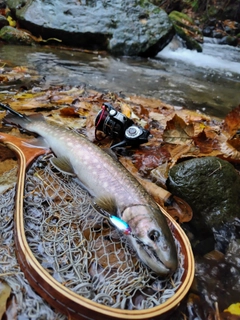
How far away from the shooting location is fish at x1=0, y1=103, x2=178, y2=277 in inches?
60.8

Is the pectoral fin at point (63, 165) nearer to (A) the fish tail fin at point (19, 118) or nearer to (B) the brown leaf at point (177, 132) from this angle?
(A) the fish tail fin at point (19, 118)

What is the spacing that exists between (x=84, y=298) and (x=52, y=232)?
0.53 meters

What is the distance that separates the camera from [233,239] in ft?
7.13

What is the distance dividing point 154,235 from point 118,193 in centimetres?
45

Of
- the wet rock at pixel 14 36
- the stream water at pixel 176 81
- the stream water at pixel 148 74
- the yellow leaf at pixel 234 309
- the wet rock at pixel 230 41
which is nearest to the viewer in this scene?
the yellow leaf at pixel 234 309

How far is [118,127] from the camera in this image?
292 centimetres

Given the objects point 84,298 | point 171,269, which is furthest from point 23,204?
point 171,269

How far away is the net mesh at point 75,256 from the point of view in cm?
139

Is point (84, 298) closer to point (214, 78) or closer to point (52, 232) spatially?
point (52, 232)

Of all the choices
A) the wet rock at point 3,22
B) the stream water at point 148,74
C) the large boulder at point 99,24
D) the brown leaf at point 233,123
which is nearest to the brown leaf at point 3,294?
the brown leaf at point 233,123

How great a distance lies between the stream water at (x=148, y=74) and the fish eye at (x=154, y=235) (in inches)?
162

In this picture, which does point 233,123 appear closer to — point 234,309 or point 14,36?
point 234,309

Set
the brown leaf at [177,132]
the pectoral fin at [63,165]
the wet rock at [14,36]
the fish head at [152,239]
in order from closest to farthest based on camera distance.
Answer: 1. the fish head at [152,239]
2. the pectoral fin at [63,165]
3. the brown leaf at [177,132]
4. the wet rock at [14,36]

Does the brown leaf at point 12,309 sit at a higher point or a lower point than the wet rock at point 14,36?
higher
